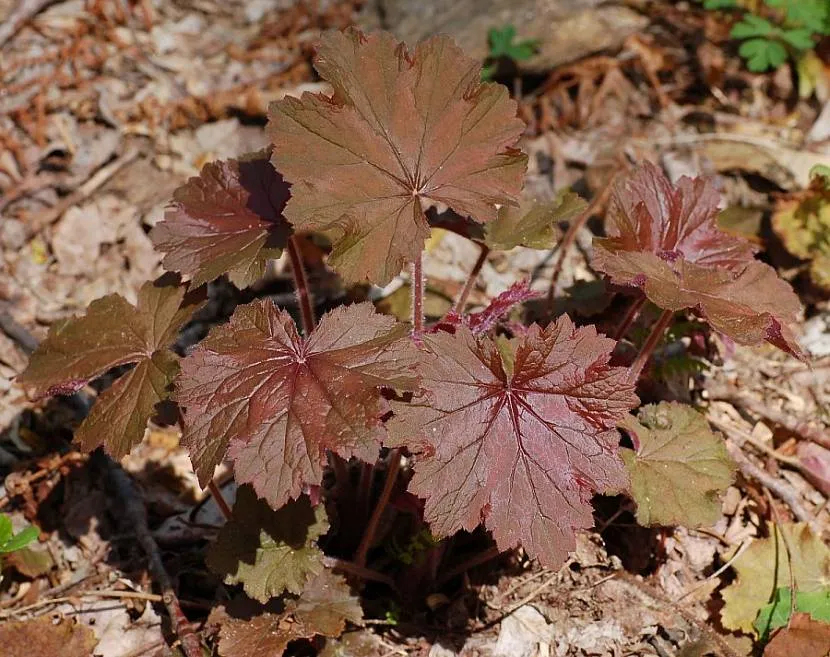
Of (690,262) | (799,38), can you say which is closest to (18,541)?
(690,262)

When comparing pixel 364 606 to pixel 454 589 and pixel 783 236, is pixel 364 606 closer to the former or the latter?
pixel 454 589

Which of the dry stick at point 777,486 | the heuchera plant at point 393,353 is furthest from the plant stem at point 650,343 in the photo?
the dry stick at point 777,486

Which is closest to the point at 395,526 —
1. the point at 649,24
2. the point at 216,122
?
the point at 216,122

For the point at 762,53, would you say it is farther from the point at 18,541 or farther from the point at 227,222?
the point at 18,541

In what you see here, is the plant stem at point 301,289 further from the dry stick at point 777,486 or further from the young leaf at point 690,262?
the dry stick at point 777,486

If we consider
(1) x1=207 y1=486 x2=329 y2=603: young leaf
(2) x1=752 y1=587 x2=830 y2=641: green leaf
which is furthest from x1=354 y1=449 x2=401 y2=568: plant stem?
(2) x1=752 y1=587 x2=830 y2=641: green leaf

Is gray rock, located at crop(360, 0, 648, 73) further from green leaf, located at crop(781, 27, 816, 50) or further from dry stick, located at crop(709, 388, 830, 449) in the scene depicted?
dry stick, located at crop(709, 388, 830, 449)
